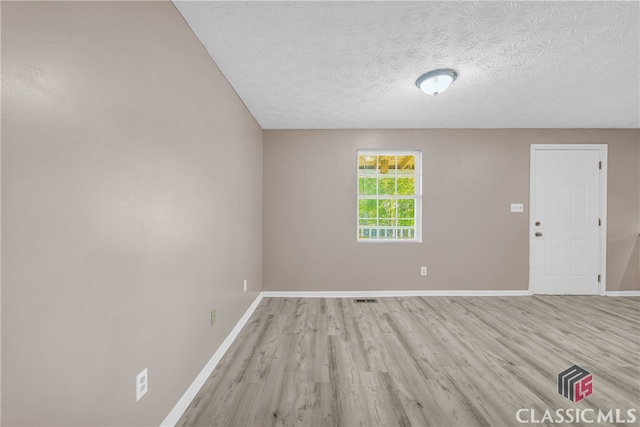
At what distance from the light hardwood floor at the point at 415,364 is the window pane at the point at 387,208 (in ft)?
4.42

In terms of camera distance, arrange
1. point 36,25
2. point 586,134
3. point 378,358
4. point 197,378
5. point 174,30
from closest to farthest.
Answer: point 36,25
point 174,30
point 197,378
point 378,358
point 586,134

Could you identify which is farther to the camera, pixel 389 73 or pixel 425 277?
pixel 425 277

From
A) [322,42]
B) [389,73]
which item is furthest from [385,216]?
[322,42]

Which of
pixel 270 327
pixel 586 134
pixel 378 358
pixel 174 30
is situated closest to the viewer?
pixel 174 30

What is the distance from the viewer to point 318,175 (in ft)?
12.9

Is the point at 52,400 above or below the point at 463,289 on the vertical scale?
above

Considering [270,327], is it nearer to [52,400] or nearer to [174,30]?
[52,400]

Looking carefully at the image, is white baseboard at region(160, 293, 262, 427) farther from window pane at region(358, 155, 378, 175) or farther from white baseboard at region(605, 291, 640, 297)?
white baseboard at region(605, 291, 640, 297)

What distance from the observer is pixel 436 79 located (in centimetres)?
223


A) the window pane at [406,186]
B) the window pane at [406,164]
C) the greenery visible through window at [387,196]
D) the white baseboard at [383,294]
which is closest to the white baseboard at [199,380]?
the white baseboard at [383,294]

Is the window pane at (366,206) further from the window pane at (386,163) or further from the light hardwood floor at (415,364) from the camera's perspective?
the light hardwood floor at (415,364)

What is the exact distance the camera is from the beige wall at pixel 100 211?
2.38ft

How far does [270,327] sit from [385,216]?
2296mm

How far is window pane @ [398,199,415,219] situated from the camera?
158 inches
